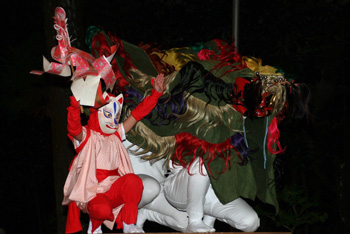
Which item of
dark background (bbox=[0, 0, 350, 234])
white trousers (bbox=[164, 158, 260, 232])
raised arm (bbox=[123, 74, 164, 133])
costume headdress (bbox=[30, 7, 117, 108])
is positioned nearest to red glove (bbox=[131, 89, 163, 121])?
raised arm (bbox=[123, 74, 164, 133])

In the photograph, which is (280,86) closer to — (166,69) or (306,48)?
(166,69)

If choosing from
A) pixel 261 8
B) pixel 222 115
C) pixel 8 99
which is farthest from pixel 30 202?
pixel 222 115

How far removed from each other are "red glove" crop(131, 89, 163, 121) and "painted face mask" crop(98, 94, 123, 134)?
88 millimetres

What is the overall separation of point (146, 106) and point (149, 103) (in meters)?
0.02

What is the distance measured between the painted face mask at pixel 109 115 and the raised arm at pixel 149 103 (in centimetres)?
9

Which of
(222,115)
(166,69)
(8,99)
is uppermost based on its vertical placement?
Answer: (166,69)

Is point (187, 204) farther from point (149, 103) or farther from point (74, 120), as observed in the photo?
point (74, 120)

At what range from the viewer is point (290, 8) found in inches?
199

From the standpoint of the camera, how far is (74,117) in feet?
8.13

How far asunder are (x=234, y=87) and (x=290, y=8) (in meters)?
2.64

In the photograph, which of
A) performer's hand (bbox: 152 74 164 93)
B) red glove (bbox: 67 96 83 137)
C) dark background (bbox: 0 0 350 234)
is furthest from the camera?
dark background (bbox: 0 0 350 234)

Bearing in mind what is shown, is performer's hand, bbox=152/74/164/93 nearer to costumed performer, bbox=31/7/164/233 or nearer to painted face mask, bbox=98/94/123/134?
costumed performer, bbox=31/7/164/233

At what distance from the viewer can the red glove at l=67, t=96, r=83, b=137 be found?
2436 millimetres

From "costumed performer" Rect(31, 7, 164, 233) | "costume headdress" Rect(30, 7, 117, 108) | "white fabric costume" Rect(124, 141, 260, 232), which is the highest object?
"costume headdress" Rect(30, 7, 117, 108)
